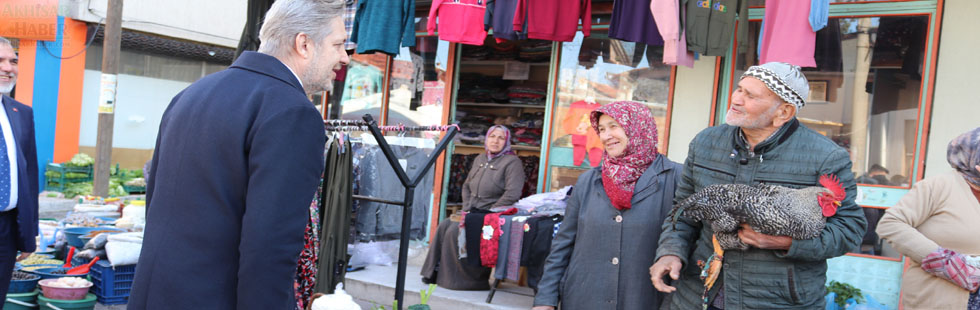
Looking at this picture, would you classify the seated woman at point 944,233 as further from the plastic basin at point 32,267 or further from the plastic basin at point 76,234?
the plastic basin at point 76,234

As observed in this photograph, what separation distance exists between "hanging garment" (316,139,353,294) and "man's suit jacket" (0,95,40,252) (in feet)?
5.38

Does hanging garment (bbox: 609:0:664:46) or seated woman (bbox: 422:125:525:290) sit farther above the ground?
hanging garment (bbox: 609:0:664:46)

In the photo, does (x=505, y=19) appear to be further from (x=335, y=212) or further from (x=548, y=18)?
(x=335, y=212)

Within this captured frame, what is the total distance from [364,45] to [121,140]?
11.0 meters

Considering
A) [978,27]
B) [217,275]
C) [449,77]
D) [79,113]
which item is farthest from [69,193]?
[978,27]

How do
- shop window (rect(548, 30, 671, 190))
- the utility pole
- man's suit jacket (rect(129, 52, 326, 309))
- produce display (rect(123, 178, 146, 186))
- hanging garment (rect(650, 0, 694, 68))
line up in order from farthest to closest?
1. produce display (rect(123, 178, 146, 186))
2. the utility pole
3. shop window (rect(548, 30, 671, 190))
4. hanging garment (rect(650, 0, 694, 68))
5. man's suit jacket (rect(129, 52, 326, 309))

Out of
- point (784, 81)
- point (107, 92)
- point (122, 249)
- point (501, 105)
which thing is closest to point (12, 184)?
point (122, 249)

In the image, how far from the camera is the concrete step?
5324mm

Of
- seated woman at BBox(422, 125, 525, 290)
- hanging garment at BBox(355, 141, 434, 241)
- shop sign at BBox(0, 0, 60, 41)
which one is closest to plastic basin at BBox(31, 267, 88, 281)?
hanging garment at BBox(355, 141, 434, 241)

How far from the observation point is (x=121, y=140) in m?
14.4

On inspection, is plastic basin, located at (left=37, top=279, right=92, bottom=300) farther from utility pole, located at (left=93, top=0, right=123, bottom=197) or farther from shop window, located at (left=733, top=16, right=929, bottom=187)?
shop window, located at (left=733, top=16, right=929, bottom=187)

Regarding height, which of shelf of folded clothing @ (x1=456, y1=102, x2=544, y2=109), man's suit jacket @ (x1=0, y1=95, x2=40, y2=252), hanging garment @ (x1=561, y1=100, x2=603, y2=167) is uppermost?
shelf of folded clothing @ (x1=456, y1=102, x2=544, y2=109)

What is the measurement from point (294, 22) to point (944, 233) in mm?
2903

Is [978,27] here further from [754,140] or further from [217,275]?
[217,275]
